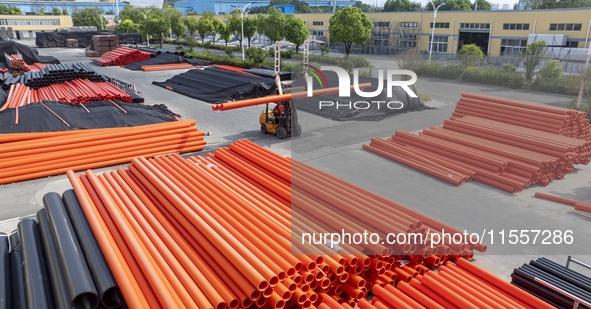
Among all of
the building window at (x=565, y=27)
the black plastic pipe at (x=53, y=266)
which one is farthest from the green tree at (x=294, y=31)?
the black plastic pipe at (x=53, y=266)

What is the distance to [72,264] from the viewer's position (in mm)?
6562

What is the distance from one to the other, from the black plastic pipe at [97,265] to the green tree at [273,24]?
40506mm

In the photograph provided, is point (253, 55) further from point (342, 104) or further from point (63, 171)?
point (63, 171)

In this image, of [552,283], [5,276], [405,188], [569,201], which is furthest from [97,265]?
[569,201]

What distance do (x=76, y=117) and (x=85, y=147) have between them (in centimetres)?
298

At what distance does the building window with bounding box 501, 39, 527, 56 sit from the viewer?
147 feet

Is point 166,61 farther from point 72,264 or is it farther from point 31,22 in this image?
point 31,22

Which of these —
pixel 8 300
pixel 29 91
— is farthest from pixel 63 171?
pixel 29 91

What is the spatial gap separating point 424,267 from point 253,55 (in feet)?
103

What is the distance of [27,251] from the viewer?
725 centimetres

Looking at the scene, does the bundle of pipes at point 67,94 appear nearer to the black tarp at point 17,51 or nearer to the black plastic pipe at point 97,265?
the black plastic pipe at point 97,265

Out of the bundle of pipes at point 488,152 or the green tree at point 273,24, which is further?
the green tree at point 273,24

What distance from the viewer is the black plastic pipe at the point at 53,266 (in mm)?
6078

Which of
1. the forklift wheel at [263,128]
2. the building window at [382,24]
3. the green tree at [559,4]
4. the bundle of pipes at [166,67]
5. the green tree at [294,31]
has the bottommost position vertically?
the forklift wheel at [263,128]
